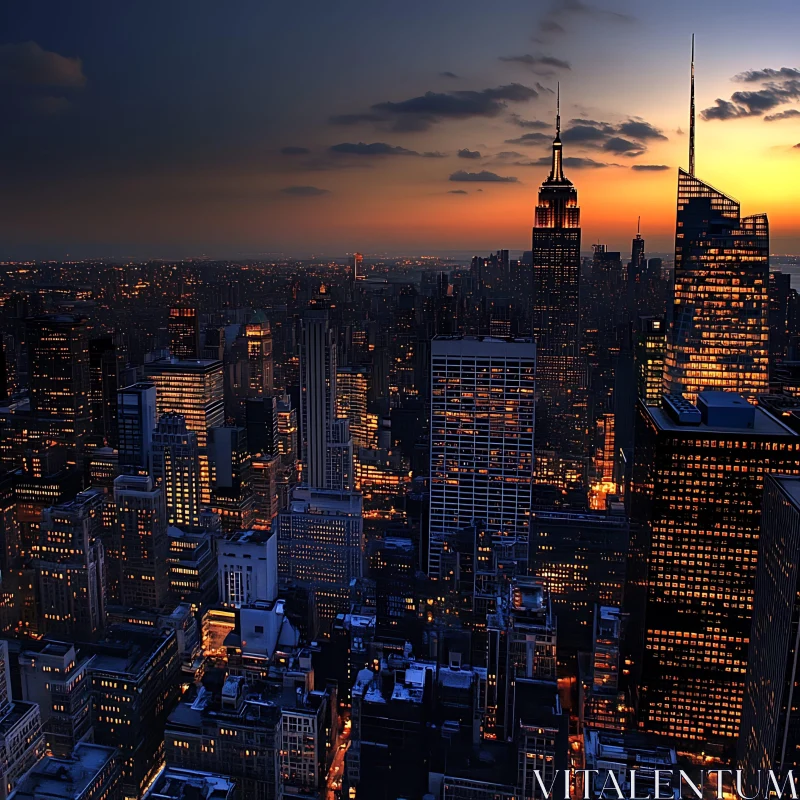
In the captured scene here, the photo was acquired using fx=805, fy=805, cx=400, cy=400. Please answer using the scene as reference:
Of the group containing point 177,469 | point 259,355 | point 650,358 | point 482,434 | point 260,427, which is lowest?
point 177,469

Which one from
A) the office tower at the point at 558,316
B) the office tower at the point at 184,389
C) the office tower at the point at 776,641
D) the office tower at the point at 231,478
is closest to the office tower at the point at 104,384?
the office tower at the point at 184,389

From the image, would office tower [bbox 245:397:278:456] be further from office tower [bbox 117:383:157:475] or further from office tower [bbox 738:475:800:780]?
office tower [bbox 738:475:800:780]

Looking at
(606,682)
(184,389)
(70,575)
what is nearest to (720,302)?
(606,682)

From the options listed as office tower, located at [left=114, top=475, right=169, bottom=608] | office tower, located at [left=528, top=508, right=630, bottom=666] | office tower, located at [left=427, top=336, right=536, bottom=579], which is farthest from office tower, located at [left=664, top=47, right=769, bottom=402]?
office tower, located at [left=114, top=475, right=169, bottom=608]

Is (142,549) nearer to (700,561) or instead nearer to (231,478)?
(231,478)

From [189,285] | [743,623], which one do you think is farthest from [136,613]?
[743,623]

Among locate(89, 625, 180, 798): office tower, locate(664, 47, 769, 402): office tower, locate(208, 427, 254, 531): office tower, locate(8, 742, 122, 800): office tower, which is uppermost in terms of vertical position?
locate(664, 47, 769, 402): office tower
